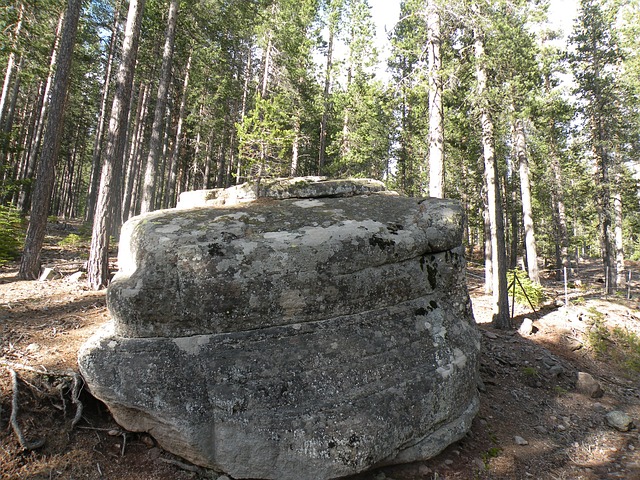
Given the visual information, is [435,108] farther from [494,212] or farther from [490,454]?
[490,454]

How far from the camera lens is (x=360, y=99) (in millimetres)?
19547

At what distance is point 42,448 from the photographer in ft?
12.8

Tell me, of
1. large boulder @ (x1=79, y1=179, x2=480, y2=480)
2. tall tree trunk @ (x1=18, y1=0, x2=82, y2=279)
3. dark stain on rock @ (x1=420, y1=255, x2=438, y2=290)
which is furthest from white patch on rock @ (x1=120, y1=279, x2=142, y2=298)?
tall tree trunk @ (x1=18, y1=0, x2=82, y2=279)

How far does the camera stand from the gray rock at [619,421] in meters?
6.36

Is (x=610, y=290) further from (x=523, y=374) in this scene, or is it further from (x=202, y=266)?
(x=202, y=266)

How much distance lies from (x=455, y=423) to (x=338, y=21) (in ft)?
79.3

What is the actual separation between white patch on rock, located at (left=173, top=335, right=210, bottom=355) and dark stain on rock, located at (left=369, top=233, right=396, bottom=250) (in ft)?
8.98

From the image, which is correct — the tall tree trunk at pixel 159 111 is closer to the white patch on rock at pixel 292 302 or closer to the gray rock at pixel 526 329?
the white patch on rock at pixel 292 302

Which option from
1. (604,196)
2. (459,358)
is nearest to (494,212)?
(459,358)

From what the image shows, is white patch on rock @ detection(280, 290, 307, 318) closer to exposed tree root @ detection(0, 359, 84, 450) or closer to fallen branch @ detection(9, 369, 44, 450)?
exposed tree root @ detection(0, 359, 84, 450)

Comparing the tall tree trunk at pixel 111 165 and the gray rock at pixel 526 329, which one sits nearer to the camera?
the tall tree trunk at pixel 111 165

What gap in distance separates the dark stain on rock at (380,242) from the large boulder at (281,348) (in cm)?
2

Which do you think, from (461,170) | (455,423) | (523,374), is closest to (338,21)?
(461,170)

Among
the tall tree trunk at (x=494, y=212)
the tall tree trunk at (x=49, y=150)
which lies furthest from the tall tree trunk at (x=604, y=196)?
the tall tree trunk at (x=49, y=150)
